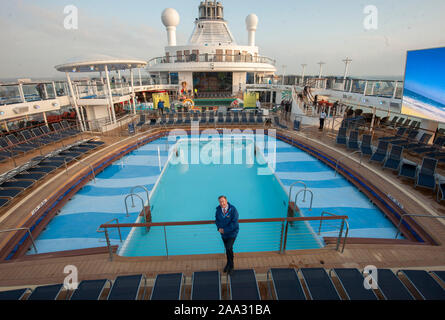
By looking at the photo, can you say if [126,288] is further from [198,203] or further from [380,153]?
[380,153]

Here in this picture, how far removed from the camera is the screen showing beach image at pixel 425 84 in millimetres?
7523

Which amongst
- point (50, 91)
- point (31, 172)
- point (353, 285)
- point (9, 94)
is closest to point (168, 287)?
point (353, 285)

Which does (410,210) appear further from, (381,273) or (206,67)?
(206,67)

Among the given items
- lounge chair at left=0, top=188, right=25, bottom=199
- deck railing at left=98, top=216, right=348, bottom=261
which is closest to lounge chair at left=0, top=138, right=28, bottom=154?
lounge chair at left=0, top=188, right=25, bottom=199

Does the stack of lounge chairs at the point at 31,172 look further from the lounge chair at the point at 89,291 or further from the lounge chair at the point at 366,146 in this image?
the lounge chair at the point at 366,146

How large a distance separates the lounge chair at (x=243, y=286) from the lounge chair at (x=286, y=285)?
27cm

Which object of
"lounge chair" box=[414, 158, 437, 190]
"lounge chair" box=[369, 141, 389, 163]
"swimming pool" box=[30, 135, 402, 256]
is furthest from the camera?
"lounge chair" box=[369, 141, 389, 163]

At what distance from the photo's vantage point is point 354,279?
3.11m

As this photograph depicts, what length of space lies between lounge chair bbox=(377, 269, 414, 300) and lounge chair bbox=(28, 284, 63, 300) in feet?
14.0

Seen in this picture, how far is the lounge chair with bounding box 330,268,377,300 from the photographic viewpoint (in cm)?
288

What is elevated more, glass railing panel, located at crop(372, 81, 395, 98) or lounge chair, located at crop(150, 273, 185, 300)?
glass railing panel, located at crop(372, 81, 395, 98)

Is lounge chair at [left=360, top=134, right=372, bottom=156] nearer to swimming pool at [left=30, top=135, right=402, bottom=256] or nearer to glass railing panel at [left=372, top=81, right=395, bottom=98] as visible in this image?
swimming pool at [left=30, top=135, right=402, bottom=256]

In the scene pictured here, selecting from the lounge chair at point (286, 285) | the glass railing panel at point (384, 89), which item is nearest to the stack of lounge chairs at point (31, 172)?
the lounge chair at point (286, 285)

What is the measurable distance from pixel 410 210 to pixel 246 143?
8.94 meters
